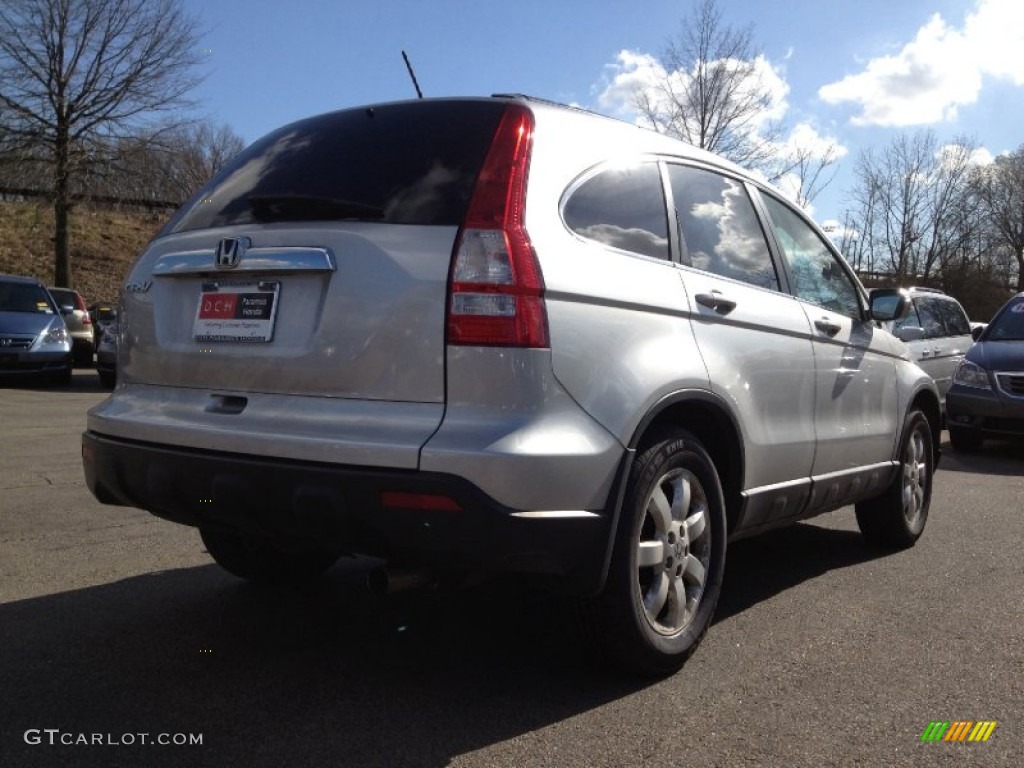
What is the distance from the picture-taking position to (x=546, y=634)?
363cm

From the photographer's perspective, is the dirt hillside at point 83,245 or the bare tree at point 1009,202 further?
the bare tree at point 1009,202

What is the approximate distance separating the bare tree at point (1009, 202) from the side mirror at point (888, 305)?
57.4 meters

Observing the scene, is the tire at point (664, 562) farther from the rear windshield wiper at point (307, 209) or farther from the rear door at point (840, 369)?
the rear windshield wiper at point (307, 209)

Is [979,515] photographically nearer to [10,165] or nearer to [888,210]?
[10,165]

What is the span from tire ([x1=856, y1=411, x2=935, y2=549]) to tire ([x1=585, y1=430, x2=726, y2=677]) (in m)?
2.10

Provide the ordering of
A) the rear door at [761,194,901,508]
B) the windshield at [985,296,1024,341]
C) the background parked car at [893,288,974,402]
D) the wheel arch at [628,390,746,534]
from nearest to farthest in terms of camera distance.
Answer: the wheel arch at [628,390,746,534]
the rear door at [761,194,901,508]
the windshield at [985,296,1024,341]
the background parked car at [893,288,974,402]

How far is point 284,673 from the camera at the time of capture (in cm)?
313

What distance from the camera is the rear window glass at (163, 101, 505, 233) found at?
9.30 feet

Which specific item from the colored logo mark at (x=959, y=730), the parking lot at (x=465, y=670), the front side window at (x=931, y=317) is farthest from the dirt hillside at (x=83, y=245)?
the colored logo mark at (x=959, y=730)

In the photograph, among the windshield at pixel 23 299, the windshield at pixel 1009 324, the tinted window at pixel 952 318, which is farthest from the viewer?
the windshield at pixel 23 299

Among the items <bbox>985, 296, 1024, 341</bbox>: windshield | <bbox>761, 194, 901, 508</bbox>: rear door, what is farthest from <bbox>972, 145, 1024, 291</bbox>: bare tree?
<bbox>761, 194, 901, 508</bbox>: rear door

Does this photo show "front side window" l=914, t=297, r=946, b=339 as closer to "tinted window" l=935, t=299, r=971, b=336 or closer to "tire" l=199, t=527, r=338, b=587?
"tinted window" l=935, t=299, r=971, b=336

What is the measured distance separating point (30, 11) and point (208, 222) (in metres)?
25.5

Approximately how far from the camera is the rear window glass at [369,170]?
2834mm
